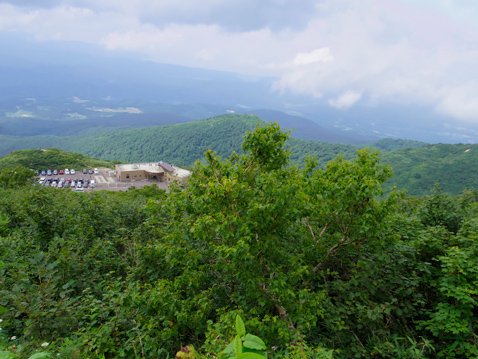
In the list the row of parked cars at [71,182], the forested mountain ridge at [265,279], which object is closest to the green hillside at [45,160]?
the row of parked cars at [71,182]

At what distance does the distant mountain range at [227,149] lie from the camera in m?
68.2

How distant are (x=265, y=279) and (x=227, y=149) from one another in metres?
128

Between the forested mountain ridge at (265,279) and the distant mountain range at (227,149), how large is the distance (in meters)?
67.7

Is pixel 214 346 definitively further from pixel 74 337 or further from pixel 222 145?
pixel 222 145

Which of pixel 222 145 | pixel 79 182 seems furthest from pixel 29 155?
pixel 222 145

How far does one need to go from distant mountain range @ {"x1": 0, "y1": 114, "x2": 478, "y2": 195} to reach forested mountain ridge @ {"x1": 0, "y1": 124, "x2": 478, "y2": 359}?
67.7 metres

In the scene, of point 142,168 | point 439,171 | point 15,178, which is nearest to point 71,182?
point 142,168

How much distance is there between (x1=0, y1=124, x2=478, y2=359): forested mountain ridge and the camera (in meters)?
3.66

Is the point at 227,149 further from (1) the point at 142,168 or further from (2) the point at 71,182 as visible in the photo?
(2) the point at 71,182

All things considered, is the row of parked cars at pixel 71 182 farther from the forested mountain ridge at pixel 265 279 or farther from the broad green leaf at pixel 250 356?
the broad green leaf at pixel 250 356

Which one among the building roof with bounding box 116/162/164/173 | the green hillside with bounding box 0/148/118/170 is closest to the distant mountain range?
the green hillside with bounding box 0/148/118/170

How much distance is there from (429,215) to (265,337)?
4.96 m

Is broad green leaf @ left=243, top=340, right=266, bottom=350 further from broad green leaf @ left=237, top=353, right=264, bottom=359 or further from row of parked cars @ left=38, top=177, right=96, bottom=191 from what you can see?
row of parked cars @ left=38, top=177, right=96, bottom=191

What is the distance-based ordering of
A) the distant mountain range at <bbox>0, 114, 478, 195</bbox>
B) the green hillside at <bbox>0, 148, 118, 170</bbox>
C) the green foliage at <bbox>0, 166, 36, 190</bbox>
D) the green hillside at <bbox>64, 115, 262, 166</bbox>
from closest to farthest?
the green foliage at <bbox>0, 166, 36, 190</bbox>
the distant mountain range at <bbox>0, 114, 478, 195</bbox>
the green hillside at <bbox>0, 148, 118, 170</bbox>
the green hillside at <bbox>64, 115, 262, 166</bbox>
